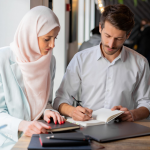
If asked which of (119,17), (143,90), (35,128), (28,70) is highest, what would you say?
(119,17)

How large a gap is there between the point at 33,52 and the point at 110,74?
0.69 metres

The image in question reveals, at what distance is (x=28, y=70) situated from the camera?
160cm

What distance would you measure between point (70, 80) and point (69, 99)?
6.5 inches

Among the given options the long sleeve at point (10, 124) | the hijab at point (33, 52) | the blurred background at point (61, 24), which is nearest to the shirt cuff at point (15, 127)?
the long sleeve at point (10, 124)

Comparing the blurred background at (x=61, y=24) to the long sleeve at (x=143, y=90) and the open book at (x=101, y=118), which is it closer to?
the open book at (x=101, y=118)

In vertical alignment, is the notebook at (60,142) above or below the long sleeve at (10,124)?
above

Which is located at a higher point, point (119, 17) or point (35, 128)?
point (119, 17)

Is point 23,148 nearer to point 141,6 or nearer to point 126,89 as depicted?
point 126,89

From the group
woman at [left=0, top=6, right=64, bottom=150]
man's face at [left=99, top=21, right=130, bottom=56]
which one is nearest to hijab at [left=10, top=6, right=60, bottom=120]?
woman at [left=0, top=6, right=64, bottom=150]

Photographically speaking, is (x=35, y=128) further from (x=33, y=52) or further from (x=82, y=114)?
(x=33, y=52)

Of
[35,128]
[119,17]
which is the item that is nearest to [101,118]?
[35,128]

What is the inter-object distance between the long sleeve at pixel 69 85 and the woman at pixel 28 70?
21 centimetres

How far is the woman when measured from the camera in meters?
1.50

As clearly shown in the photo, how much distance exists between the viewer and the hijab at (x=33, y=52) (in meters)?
1.58
